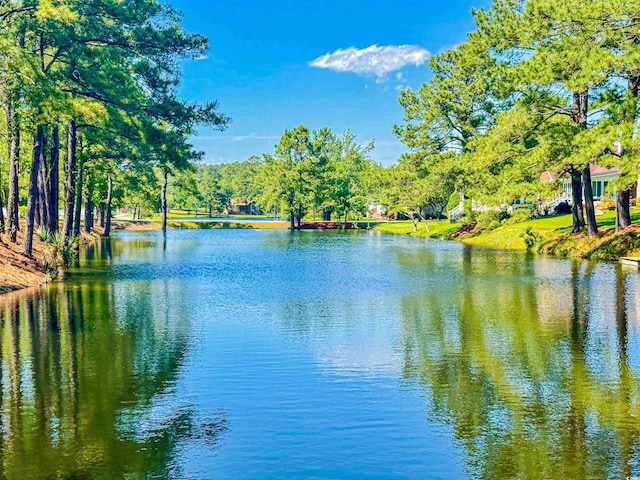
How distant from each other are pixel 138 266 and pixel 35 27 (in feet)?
47.2

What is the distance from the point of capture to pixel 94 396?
1238cm

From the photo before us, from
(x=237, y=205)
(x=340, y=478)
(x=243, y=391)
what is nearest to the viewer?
(x=340, y=478)

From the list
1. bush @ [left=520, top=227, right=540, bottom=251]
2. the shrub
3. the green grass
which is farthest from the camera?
the green grass

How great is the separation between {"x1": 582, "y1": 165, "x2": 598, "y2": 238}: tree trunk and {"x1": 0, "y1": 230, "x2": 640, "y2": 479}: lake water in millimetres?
16308

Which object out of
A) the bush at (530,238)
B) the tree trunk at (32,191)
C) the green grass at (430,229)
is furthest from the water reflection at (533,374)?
the green grass at (430,229)

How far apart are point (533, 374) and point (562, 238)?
3644cm

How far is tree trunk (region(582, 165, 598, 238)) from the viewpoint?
1702 inches

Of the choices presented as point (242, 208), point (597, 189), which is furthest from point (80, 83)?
point (242, 208)

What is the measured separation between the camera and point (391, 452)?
31.4 feet

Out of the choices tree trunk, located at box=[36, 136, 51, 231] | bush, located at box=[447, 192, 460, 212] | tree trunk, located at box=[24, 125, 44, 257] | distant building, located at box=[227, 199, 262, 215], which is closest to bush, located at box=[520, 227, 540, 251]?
tree trunk, located at box=[36, 136, 51, 231]

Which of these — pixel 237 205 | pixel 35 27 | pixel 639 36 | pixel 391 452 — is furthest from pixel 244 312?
pixel 237 205

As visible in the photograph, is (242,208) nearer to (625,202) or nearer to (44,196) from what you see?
(44,196)

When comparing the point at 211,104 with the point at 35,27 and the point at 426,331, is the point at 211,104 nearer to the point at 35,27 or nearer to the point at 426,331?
the point at 35,27

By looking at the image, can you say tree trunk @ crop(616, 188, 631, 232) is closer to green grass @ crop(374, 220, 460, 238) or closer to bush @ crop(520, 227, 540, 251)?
bush @ crop(520, 227, 540, 251)
